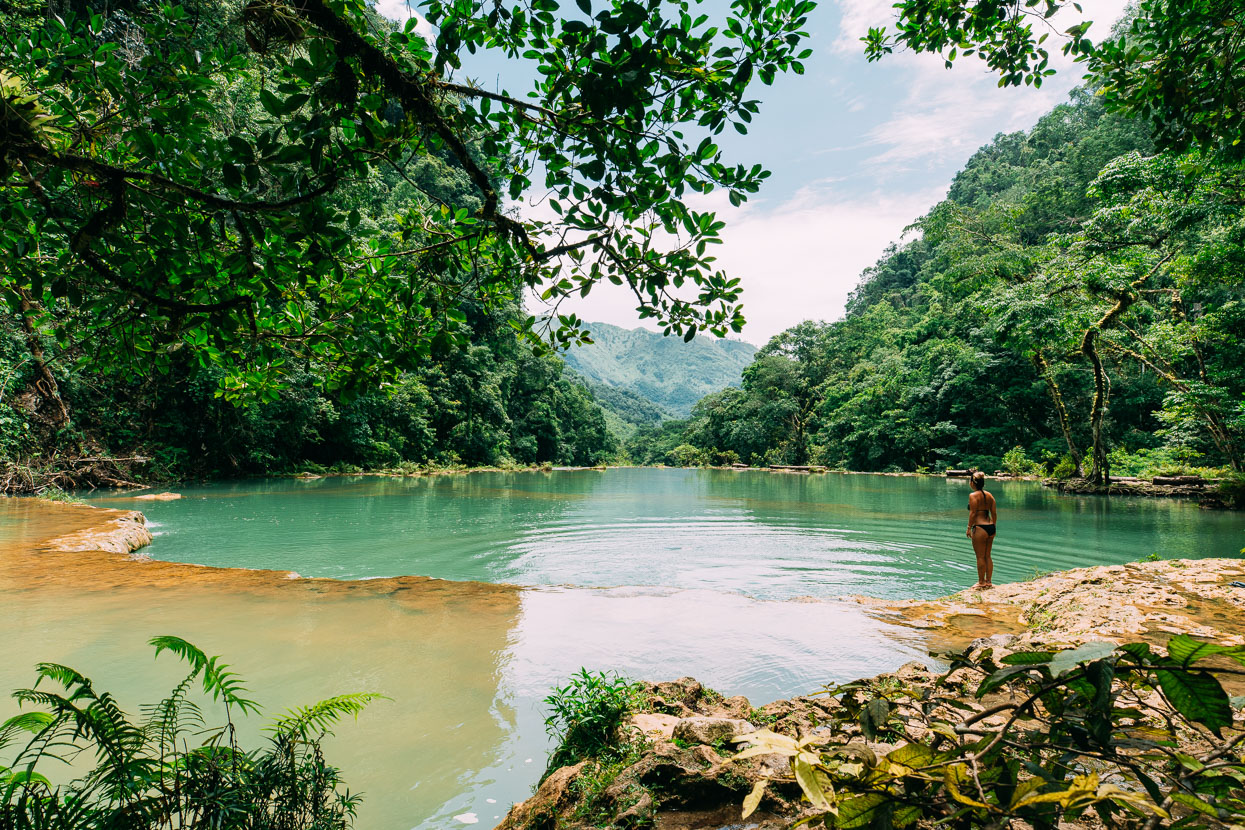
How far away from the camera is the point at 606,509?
56.0ft

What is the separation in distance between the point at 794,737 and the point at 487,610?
16.2 ft

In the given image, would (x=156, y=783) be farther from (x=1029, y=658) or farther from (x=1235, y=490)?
(x=1235, y=490)

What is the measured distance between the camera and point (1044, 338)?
703 inches

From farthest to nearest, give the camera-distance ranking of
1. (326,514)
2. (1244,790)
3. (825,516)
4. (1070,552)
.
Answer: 1. (825,516)
2. (326,514)
3. (1070,552)
4. (1244,790)

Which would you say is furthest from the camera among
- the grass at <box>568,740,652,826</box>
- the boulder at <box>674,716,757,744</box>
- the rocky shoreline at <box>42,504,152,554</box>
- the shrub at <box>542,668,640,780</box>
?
the rocky shoreline at <box>42,504,152,554</box>

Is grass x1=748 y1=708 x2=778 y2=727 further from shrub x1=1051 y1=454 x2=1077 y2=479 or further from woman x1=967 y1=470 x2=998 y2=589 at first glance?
shrub x1=1051 y1=454 x2=1077 y2=479

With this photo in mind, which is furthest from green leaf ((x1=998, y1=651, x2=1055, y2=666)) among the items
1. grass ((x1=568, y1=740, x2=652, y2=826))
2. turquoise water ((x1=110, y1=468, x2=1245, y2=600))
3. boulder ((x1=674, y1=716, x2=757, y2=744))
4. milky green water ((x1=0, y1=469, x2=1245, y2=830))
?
turquoise water ((x1=110, y1=468, x2=1245, y2=600))

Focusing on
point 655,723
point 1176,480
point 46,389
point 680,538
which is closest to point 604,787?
point 655,723

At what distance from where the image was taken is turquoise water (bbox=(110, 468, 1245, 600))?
8.34m

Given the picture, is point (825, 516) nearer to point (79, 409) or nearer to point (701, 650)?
point (701, 650)

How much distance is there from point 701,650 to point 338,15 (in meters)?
4.89

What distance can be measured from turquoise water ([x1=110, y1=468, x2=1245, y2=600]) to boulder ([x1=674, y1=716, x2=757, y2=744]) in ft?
15.5

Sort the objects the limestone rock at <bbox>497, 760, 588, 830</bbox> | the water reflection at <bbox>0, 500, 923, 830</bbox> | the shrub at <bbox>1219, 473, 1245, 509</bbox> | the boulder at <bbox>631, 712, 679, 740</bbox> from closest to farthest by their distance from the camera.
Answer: the limestone rock at <bbox>497, 760, 588, 830</bbox> < the boulder at <bbox>631, 712, 679, 740</bbox> < the water reflection at <bbox>0, 500, 923, 830</bbox> < the shrub at <bbox>1219, 473, 1245, 509</bbox>

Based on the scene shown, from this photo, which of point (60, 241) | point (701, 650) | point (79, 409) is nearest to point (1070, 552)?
point (701, 650)
